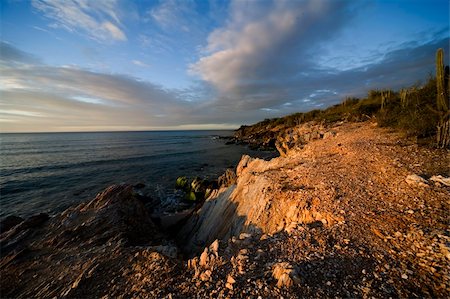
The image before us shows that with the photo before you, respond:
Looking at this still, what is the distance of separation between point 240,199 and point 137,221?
5.21 meters

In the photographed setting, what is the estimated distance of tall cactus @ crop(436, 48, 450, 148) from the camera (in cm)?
893

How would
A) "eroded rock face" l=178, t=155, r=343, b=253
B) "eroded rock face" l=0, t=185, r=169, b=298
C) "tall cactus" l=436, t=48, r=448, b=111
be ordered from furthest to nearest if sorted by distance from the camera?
"tall cactus" l=436, t=48, r=448, b=111 → "eroded rock face" l=178, t=155, r=343, b=253 → "eroded rock face" l=0, t=185, r=169, b=298

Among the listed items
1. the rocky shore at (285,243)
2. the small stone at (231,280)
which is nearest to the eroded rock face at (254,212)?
the rocky shore at (285,243)

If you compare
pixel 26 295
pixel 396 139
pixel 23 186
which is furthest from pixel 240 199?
pixel 23 186

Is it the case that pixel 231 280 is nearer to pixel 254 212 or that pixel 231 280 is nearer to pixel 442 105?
pixel 254 212

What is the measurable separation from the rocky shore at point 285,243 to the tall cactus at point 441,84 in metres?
2.32

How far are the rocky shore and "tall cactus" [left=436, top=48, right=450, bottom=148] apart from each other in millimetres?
751

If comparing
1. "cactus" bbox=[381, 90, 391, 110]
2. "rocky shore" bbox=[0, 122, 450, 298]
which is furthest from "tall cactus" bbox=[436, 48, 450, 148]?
"cactus" bbox=[381, 90, 391, 110]

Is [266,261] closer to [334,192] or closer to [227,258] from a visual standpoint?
[227,258]

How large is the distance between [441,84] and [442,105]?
3.18 feet

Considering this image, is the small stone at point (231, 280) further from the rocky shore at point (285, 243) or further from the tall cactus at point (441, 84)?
the tall cactus at point (441, 84)

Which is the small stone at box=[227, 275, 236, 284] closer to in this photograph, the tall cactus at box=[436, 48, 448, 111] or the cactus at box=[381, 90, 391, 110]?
the tall cactus at box=[436, 48, 448, 111]

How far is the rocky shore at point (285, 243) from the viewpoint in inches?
143

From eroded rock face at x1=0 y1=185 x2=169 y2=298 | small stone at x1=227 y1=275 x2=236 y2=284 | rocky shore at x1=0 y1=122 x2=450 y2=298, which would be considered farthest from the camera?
eroded rock face at x1=0 y1=185 x2=169 y2=298
